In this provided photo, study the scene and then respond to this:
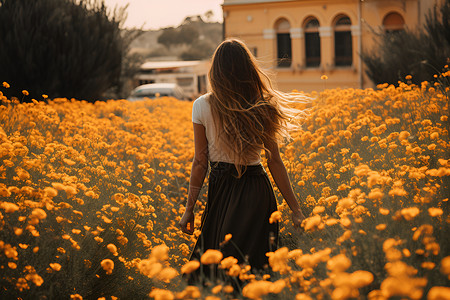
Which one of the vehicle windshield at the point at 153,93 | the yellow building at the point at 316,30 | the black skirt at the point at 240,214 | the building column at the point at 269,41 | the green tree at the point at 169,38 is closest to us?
the black skirt at the point at 240,214

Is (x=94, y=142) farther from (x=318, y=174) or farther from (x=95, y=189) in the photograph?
(x=318, y=174)

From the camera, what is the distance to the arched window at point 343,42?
2423cm

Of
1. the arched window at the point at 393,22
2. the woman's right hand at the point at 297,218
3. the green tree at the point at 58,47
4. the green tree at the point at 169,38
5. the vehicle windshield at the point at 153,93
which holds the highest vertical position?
the green tree at the point at 169,38

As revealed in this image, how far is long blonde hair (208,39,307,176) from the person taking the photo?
3447 millimetres

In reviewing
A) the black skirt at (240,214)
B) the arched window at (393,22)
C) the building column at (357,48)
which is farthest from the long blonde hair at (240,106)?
the arched window at (393,22)

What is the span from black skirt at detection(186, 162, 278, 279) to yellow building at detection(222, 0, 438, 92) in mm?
19561

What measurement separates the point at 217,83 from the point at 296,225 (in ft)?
3.55

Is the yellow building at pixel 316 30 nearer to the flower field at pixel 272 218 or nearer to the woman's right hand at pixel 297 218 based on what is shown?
the flower field at pixel 272 218

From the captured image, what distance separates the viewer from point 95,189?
4.56 metres

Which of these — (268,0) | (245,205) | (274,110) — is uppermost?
(268,0)

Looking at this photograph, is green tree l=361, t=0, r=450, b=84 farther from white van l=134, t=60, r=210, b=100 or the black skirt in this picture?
white van l=134, t=60, r=210, b=100

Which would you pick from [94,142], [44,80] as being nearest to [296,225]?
[94,142]

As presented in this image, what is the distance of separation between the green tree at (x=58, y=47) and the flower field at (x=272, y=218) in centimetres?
458

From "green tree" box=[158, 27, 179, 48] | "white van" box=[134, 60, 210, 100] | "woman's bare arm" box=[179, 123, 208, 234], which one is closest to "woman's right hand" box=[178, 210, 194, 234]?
"woman's bare arm" box=[179, 123, 208, 234]
